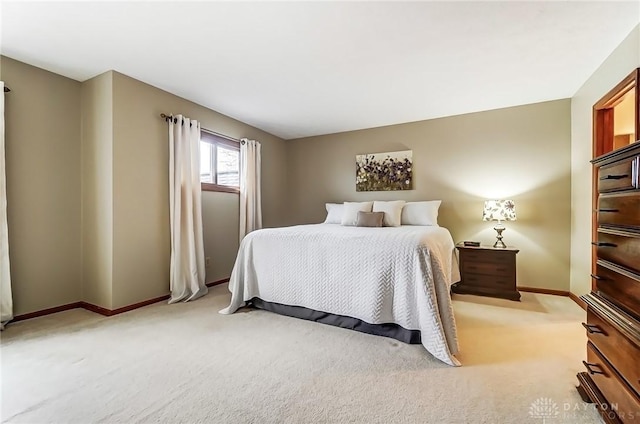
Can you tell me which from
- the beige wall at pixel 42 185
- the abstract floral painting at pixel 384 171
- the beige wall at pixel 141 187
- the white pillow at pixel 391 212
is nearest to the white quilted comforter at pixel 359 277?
the beige wall at pixel 141 187

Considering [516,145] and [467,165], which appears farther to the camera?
[467,165]

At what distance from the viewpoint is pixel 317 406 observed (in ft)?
4.59

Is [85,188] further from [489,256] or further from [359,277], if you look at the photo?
[489,256]

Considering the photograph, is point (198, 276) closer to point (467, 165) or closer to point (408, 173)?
point (408, 173)

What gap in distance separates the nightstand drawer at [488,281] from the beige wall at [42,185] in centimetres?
425

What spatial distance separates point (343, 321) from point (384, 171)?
8.61 feet

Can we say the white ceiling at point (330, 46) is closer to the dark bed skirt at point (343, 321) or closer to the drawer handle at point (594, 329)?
the drawer handle at point (594, 329)

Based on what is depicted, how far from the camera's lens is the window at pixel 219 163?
145 inches

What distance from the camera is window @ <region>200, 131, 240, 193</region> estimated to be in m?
3.68

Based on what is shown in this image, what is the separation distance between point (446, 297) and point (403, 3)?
1920 millimetres

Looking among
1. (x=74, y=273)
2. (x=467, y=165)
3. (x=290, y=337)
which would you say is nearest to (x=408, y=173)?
(x=467, y=165)

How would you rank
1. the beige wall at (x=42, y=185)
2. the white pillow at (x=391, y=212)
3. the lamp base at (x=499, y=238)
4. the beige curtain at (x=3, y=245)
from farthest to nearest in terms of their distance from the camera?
the white pillow at (x=391, y=212)
the lamp base at (x=499, y=238)
the beige wall at (x=42, y=185)
the beige curtain at (x=3, y=245)

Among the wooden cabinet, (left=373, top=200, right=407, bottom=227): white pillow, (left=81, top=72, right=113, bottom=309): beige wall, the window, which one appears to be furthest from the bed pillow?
(left=81, top=72, right=113, bottom=309): beige wall

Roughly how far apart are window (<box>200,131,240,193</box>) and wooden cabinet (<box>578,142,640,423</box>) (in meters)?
3.67
